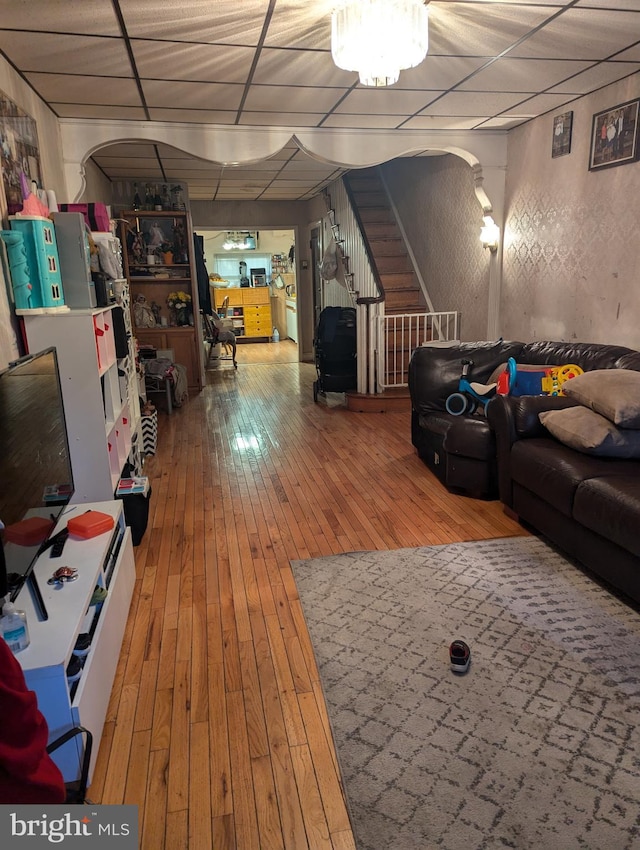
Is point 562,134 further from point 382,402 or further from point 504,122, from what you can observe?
point 382,402

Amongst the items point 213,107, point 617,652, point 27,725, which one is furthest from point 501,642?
point 213,107

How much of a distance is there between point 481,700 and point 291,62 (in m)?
3.15

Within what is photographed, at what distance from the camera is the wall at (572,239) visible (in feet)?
11.5

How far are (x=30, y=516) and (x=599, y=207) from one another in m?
3.78

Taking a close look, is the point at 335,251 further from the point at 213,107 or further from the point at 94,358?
the point at 94,358

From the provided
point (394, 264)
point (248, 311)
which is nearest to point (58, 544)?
point (394, 264)

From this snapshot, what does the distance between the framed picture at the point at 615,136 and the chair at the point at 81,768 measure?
13.0 ft

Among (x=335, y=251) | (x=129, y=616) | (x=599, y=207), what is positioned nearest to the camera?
(x=129, y=616)

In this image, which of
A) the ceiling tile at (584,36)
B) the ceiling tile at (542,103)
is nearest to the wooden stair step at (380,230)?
the ceiling tile at (542,103)

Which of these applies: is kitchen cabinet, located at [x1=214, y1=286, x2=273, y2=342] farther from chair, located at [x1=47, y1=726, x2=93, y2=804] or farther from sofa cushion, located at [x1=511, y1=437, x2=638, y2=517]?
chair, located at [x1=47, y1=726, x2=93, y2=804]

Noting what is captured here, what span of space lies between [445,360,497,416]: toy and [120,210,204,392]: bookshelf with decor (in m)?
4.16

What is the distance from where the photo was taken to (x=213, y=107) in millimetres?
3787

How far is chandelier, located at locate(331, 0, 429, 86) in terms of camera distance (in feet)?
7.23

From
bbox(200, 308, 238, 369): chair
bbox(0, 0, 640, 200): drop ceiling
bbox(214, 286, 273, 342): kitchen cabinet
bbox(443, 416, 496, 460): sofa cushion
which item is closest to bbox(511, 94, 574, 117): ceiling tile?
bbox(0, 0, 640, 200): drop ceiling
